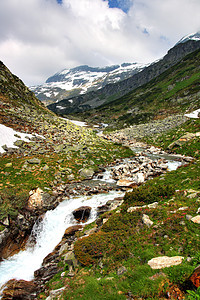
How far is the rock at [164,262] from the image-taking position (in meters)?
7.26

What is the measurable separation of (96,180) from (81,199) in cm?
650

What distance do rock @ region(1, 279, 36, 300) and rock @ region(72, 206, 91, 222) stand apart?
7.42 meters

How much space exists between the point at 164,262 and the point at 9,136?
33281 mm

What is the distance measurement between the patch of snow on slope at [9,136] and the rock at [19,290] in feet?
70.2

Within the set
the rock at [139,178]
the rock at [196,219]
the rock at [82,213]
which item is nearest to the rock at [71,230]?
the rock at [82,213]

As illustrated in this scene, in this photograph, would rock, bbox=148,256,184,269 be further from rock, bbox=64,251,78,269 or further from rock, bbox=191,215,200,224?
rock, bbox=64,251,78,269

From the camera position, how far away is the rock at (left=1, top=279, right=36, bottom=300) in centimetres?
1038

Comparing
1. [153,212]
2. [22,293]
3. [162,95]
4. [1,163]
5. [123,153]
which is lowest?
[22,293]

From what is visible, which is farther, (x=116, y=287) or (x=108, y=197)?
(x=108, y=197)

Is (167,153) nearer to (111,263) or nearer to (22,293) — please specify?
(111,263)

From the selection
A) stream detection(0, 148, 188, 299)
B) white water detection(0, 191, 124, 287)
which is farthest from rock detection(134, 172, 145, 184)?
white water detection(0, 191, 124, 287)

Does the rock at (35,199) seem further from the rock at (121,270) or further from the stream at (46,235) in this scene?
the rock at (121,270)

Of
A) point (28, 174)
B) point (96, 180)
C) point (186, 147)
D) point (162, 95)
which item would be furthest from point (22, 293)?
point (162, 95)

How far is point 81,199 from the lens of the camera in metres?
20.9
